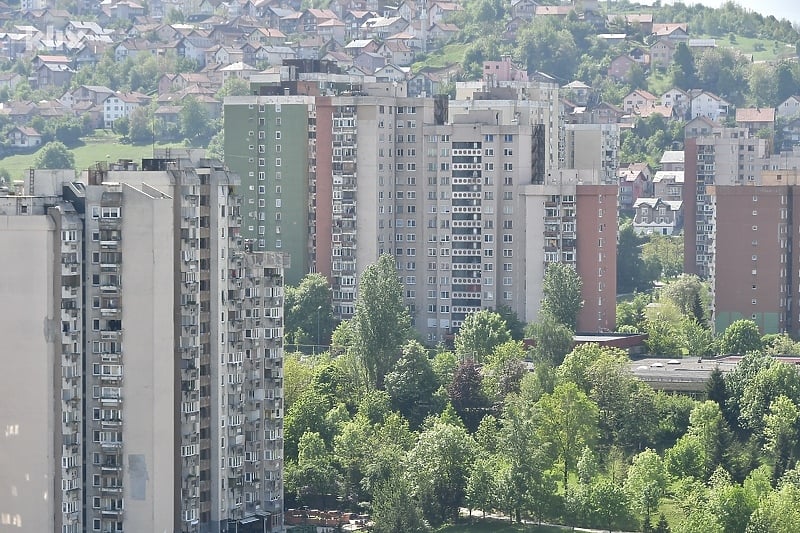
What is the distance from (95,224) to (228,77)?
9226cm

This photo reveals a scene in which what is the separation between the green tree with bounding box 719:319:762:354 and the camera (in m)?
72.9

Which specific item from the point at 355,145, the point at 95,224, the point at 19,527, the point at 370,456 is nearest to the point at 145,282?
the point at 95,224

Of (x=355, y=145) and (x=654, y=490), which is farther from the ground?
(x=355, y=145)

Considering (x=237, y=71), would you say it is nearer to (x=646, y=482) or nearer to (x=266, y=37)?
(x=266, y=37)

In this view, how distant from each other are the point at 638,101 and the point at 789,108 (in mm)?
8926

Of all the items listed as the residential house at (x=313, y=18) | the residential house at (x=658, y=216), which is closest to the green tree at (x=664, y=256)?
the residential house at (x=658, y=216)

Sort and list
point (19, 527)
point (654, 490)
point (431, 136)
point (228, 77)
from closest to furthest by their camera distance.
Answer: point (19, 527), point (654, 490), point (431, 136), point (228, 77)

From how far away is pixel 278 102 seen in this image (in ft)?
263

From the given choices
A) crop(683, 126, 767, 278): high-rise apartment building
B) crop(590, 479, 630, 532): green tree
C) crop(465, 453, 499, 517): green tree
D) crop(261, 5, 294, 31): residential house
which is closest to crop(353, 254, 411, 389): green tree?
crop(465, 453, 499, 517): green tree

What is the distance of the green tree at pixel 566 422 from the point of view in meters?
58.5

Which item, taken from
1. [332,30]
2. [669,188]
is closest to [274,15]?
[332,30]

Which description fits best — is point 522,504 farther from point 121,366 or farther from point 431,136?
point 431,136

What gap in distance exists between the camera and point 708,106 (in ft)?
442

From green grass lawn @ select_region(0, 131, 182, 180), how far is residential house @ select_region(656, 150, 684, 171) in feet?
81.3
